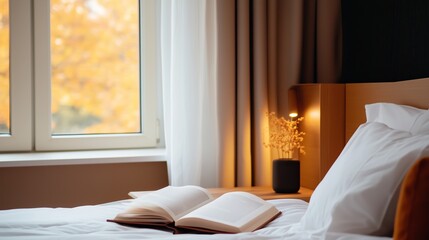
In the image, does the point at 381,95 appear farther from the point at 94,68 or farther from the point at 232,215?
the point at 94,68

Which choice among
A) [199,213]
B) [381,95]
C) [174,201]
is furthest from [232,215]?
[381,95]

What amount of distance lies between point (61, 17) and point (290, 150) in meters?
1.40

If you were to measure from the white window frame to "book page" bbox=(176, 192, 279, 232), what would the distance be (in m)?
1.45

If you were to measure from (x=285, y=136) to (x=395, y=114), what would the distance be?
768mm

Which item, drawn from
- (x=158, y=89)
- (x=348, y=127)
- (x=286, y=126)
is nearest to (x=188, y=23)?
(x=158, y=89)

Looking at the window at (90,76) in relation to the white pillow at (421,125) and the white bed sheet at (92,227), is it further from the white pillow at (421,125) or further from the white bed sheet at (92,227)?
the white pillow at (421,125)

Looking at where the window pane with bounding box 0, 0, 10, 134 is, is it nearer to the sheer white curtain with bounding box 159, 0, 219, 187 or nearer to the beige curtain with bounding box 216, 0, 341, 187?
the sheer white curtain with bounding box 159, 0, 219, 187

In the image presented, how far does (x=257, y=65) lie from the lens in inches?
117

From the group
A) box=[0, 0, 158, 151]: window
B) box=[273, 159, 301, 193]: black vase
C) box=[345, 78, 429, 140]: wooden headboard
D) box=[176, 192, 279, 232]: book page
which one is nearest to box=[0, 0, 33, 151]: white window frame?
box=[0, 0, 158, 151]: window

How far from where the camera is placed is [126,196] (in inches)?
122

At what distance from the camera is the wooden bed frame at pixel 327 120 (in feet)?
8.85

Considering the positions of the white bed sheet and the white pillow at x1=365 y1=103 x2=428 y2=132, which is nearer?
the white bed sheet

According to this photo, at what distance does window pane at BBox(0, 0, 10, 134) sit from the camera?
3074 millimetres

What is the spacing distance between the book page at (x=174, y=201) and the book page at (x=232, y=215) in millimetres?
93
